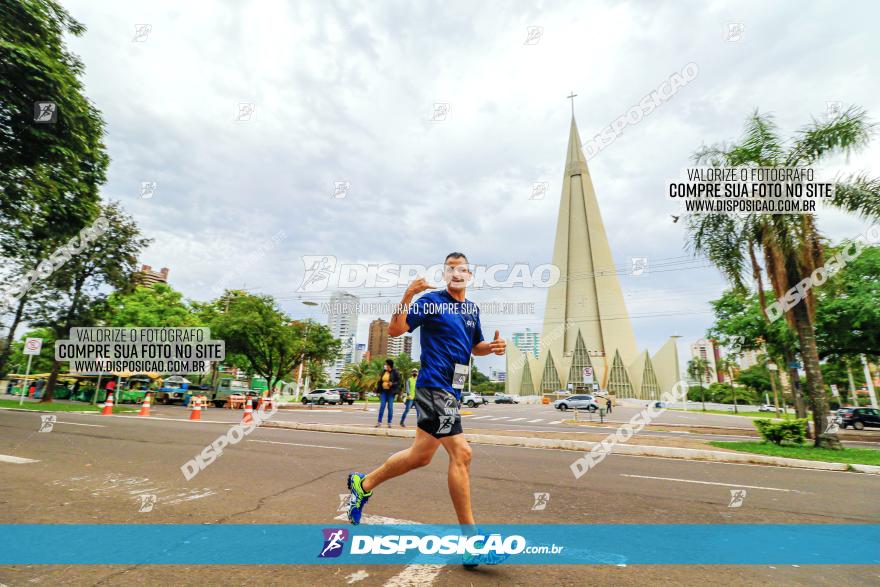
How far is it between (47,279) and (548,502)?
25.7 meters

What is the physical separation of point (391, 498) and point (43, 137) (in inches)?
507

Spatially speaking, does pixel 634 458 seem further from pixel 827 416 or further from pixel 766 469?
pixel 827 416

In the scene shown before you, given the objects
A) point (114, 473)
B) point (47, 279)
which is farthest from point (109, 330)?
point (114, 473)

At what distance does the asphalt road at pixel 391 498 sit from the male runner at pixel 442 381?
484mm

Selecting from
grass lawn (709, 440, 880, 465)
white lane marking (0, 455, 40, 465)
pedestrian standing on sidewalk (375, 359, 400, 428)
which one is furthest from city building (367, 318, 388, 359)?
white lane marking (0, 455, 40, 465)

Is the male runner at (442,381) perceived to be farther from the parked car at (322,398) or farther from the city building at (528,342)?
the city building at (528,342)

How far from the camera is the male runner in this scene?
2.74 m

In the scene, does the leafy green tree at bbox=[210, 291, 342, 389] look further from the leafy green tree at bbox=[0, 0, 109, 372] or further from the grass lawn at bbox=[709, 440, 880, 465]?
the grass lawn at bbox=[709, 440, 880, 465]

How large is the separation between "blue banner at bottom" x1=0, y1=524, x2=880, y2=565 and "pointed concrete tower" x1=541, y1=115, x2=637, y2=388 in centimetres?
8016

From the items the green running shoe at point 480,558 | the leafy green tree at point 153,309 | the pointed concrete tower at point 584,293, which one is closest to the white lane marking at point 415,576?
the green running shoe at point 480,558

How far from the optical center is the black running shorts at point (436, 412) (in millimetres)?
2779

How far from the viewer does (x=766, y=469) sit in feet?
24.8

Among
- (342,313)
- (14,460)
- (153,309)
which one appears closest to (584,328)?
(342,313)

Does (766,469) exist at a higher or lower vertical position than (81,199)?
lower
